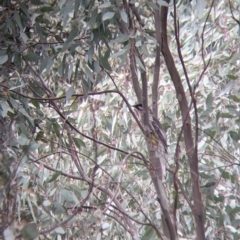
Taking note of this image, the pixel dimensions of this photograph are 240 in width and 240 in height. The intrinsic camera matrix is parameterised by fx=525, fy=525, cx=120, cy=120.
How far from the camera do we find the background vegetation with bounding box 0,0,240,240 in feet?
4.70

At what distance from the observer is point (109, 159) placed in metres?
2.45

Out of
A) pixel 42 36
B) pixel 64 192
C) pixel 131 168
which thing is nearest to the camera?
pixel 64 192

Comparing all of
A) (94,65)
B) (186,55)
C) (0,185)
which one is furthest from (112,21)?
(186,55)

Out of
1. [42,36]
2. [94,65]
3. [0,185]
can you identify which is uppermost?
[42,36]

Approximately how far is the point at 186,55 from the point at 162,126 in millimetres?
748

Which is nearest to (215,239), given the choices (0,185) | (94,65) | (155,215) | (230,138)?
(155,215)

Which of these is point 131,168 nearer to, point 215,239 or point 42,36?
point 215,239

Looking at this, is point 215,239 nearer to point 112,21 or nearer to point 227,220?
point 227,220

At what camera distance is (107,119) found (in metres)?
2.46

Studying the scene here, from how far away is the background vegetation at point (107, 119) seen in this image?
1432 millimetres

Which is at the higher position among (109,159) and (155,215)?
(109,159)

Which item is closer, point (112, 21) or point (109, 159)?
point (112, 21)

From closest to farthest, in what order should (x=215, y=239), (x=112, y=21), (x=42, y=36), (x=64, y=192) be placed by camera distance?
(x=112, y=21) → (x=64, y=192) → (x=42, y=36) → (x=215, y=239)

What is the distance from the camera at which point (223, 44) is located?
2.42 m
